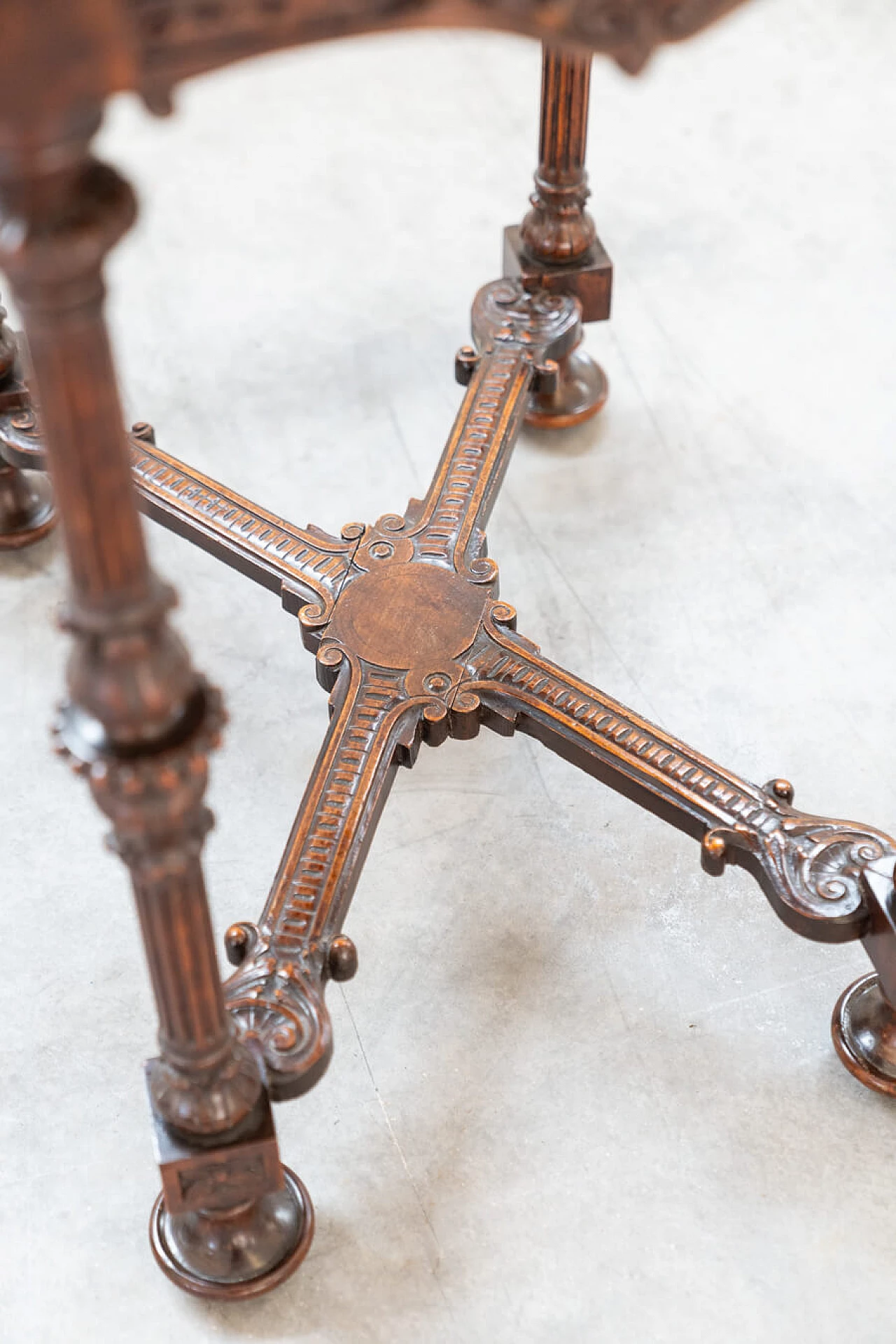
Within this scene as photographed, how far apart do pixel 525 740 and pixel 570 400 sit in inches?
27.6

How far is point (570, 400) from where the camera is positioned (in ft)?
8.88

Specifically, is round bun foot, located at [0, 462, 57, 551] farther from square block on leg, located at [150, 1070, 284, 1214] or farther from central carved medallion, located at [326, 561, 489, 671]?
square block on leg, located at [150, 1070, 284, 1214]

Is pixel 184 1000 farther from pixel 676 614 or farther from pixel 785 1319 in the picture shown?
pixel 676 614

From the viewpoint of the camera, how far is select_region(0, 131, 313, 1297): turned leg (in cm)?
98

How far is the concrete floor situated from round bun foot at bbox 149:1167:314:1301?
0.04m

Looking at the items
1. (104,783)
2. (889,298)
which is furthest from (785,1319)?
(889,298)

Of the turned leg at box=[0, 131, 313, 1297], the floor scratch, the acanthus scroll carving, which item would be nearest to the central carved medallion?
the floor scratch

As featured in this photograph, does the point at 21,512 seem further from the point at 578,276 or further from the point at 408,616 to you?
the point at 578,276

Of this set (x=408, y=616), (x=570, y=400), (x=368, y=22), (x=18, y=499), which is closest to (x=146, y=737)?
(x=368, y=22)

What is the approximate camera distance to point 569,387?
8.88 ft

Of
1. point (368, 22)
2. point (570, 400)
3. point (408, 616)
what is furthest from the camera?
point (570, 400)

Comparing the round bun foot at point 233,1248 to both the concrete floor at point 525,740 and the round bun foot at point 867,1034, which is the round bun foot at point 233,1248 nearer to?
the concrete floor at point 525,740

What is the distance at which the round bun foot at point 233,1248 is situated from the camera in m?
1.70

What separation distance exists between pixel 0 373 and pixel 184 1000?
4.08 ft
